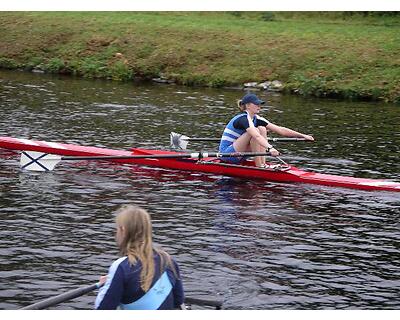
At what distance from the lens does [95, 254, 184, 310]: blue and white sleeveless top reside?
8.23 meters

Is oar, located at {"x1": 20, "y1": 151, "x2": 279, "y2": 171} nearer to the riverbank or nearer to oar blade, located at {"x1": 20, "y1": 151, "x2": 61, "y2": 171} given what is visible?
oar blade, located at {"x1": 20, "y1": 151, "x2": 61, "y2": 171}

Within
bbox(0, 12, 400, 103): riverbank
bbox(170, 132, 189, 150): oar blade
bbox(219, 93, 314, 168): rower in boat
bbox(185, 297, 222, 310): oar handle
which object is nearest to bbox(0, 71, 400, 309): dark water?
bbox(219, 93, 314, 168): rower in boat

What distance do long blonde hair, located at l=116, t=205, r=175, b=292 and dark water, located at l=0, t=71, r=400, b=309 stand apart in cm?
334

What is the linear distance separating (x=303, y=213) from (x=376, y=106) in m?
18.2

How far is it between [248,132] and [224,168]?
1226 mm

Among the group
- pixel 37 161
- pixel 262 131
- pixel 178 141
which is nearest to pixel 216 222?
pixel 262 131

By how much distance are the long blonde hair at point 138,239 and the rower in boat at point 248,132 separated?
425 inches

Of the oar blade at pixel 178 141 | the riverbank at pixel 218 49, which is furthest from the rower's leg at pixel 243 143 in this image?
the riverbank at pixel 218 49

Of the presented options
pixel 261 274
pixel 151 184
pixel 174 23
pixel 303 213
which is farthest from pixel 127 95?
pixel 261 274

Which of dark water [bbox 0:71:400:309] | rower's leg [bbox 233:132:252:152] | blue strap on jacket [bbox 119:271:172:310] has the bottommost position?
dark water [bbox 0:71:400:309]

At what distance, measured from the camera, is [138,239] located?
8148 mm

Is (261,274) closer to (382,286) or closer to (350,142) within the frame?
(382,286)

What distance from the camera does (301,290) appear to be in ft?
40.4

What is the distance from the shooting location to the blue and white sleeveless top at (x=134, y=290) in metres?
8.23
